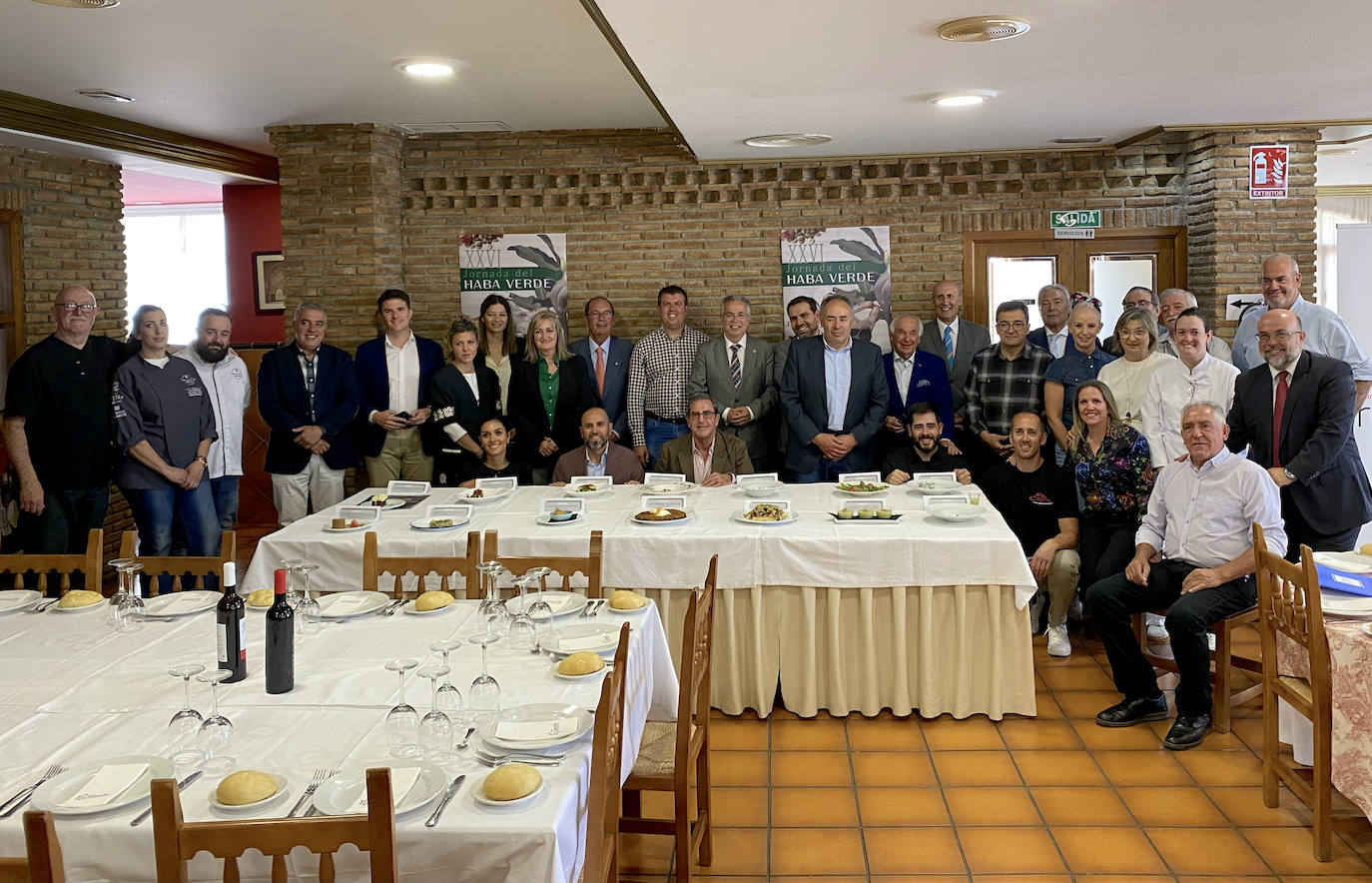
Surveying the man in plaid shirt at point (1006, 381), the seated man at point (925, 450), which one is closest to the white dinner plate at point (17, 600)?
the seated man at point (925, 450)

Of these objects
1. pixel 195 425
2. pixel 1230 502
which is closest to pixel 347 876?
pixel 1230 502

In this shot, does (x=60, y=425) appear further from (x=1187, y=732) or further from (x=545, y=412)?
(x=1187, y=732)

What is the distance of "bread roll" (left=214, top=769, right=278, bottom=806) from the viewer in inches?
74.9

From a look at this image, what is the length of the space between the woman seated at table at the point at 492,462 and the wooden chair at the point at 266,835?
3790mm

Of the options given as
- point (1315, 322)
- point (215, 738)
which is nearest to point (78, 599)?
point (215, 738)

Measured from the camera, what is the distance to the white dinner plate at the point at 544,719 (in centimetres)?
212

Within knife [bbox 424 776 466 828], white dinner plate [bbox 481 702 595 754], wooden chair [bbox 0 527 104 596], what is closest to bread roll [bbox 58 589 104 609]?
wooden chair [bbox 0 527 104 596]

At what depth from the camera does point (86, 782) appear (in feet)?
6.53

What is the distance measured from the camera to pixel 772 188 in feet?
25.8

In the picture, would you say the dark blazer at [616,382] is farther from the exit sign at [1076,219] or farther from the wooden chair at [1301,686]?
the wooden chair at [1301,686]

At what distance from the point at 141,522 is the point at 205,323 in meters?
1.12

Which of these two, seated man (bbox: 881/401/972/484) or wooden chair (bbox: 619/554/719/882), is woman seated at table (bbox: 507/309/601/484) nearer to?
seated man (bbox: 881/401/972/484)

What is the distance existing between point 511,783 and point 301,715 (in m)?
0.69

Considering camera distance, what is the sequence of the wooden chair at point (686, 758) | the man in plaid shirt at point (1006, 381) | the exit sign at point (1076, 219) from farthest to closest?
the exit sign at point (1076, 219) < the man in plaid shirt at point (1006, 381) < the wooden chair at point (686, 758)
